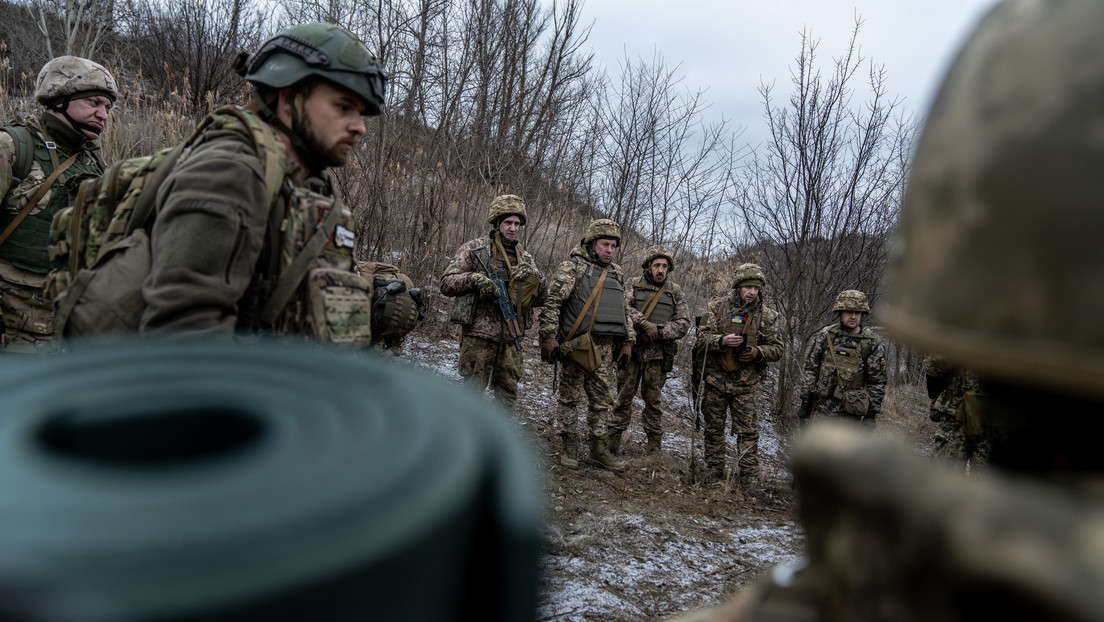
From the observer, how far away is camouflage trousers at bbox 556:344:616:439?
599cm

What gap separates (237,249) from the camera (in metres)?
1.66

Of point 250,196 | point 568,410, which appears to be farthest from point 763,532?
point 250,196

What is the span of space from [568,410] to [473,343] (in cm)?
122

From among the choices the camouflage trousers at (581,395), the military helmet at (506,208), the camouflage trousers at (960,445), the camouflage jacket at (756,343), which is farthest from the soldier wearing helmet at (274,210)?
the camouflage trousers at (960,445)

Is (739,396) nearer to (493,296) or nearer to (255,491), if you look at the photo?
(493,296)

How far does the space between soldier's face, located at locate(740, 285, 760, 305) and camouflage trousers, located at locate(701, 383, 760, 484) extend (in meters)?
0.95

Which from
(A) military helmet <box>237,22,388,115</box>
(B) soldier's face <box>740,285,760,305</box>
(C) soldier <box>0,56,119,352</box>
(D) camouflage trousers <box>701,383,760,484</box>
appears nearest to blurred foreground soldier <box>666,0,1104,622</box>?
(A) military helmet <box>237,22,388,115</box>

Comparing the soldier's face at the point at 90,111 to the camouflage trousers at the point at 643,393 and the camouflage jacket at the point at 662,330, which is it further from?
the camouflage trousers at the point at 643,393

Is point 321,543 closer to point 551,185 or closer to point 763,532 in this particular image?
point 763,532

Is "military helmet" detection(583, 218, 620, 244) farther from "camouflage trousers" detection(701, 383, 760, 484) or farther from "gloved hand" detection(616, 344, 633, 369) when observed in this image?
"camouflage trousers" detection(701, 383, 760, 484)

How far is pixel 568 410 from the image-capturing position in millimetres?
5996

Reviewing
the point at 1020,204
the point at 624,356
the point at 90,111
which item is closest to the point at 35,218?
the point at 90,111

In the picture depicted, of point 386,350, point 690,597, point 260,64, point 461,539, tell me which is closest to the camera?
point 461,539

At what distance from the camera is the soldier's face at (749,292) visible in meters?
6.25
